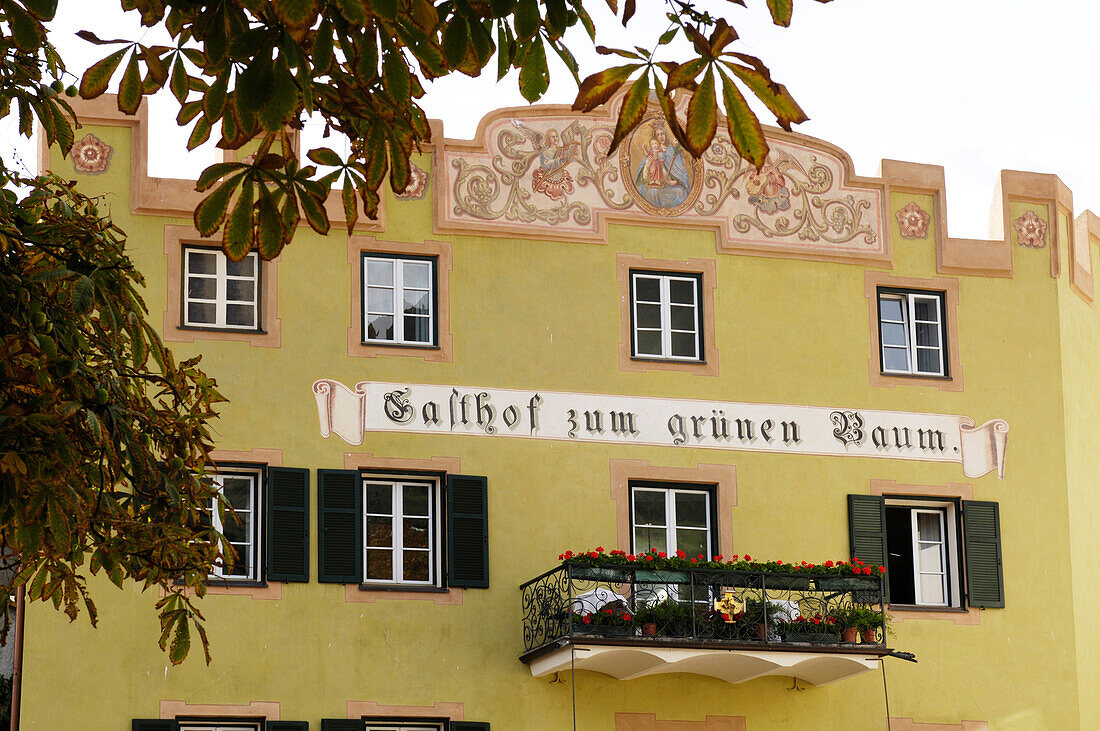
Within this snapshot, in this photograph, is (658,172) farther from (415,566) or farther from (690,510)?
(415,566)

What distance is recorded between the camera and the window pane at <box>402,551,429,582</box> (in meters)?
18.1

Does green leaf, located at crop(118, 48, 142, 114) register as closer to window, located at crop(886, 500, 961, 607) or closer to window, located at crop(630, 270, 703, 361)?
window, located at crop(630, 270, 703, 361)

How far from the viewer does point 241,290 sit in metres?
18.4

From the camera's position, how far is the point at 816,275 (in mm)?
19891

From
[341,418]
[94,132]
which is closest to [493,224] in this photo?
[341,418]

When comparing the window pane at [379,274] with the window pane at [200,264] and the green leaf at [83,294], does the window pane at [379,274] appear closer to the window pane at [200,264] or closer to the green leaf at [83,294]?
the window pane at [200,264]

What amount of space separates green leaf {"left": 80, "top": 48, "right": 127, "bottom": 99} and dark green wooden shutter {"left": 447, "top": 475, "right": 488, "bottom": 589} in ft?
41.4

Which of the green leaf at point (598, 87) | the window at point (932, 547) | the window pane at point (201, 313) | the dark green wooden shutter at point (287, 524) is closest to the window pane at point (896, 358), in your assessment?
the window at point (932, 547)

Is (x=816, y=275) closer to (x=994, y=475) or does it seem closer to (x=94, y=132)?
(x=994, y=475)

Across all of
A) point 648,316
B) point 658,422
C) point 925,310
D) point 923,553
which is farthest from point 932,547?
point 648,316

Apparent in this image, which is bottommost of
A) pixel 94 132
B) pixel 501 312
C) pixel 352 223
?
pixel 352 223

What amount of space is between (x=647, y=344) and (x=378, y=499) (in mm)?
3331

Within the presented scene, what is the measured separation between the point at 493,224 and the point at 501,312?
92 cm

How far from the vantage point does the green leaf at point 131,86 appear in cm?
560
